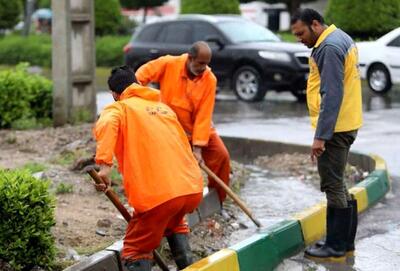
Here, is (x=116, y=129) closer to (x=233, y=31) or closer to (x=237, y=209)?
(x=237, y=209)

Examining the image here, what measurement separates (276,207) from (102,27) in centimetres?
2674

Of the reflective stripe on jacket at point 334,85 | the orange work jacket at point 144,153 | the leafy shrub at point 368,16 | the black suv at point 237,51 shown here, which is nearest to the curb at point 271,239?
the orange work jacket at point 144,153

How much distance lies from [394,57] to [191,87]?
12552 mm

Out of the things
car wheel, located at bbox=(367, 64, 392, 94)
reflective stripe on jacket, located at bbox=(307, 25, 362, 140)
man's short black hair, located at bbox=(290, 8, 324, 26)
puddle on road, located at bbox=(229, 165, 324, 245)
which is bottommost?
car wheel, located at bbox=(367, 64, 392, 94)

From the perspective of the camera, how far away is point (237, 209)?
8398 mm

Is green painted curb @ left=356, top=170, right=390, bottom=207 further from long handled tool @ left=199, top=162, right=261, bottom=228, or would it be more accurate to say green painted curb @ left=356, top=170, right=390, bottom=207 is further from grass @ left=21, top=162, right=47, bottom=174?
grass @ left=21, top=162, right=47, bottom=174

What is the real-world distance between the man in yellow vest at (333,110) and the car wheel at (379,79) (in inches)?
520

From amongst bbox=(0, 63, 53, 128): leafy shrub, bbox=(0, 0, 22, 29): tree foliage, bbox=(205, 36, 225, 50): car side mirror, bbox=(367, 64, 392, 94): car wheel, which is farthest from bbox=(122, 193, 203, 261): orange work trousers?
bbox=(0, 0, 22, 29): tree foliage

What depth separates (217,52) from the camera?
62.3ft

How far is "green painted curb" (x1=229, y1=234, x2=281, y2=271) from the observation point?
6148 millimetres

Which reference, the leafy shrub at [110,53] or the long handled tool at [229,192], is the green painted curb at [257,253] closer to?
the long handled tool at [229,192]

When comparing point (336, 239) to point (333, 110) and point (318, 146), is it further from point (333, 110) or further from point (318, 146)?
point (333, 110)

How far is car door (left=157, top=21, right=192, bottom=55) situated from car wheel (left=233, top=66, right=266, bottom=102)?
1347 mm

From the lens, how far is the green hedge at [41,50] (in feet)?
96.8
